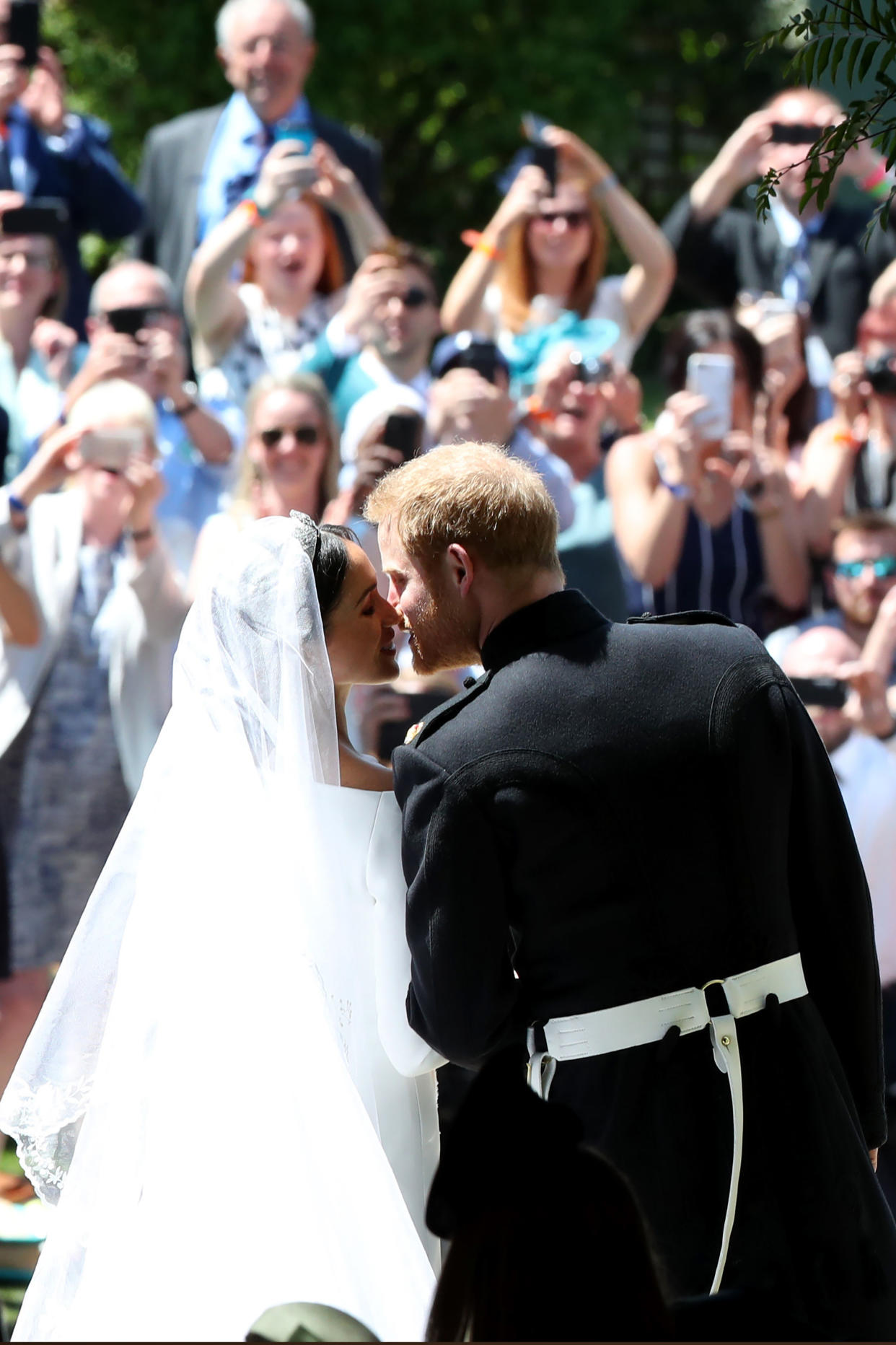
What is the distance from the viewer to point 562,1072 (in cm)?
181

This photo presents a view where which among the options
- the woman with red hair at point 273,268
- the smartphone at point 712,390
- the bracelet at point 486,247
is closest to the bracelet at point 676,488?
the smartphone at point 712,390

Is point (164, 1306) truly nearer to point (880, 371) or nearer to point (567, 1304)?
point (567, 1304)

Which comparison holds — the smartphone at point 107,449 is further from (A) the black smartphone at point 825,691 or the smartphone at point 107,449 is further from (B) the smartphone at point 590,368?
(A) the black smartphone at point 825,691

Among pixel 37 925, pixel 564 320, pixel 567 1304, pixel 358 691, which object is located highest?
pixel 567 1304

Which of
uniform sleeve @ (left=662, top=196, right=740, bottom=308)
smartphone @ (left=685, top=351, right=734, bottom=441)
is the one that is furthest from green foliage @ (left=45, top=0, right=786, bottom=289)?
smartphone @ (left=685, top=351, right=734, bottom=441)

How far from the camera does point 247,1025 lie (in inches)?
75.6

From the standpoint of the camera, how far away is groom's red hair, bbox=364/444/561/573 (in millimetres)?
1812

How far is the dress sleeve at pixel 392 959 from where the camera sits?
1925mm

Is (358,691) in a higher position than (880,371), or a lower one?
lower

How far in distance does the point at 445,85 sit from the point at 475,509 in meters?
9.75

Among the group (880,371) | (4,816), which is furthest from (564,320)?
(4,816)

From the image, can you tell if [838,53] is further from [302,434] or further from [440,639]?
[302,434]

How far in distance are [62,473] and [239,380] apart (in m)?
0.73

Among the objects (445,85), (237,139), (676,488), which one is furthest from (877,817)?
(445,85)
